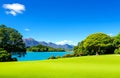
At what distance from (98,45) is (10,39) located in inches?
1012

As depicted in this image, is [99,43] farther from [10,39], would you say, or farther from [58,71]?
[58,71]

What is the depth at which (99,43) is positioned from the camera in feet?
256

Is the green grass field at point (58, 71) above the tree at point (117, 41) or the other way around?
the other way around

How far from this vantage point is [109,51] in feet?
260

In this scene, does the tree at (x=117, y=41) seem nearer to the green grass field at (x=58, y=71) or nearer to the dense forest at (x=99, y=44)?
the dense forest at (x=99, y=44)

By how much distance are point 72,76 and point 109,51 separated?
62637 millimetres

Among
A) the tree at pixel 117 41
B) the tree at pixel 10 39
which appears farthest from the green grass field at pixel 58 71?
the tree at pixel 117 41

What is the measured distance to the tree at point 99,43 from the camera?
77125 millimetres

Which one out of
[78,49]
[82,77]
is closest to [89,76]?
[82,77]

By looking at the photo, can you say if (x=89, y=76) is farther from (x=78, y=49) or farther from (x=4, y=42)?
(x=78, y=49)

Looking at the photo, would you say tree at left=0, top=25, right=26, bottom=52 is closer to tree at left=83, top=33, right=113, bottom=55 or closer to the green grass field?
tree at left=83, top=33, right=113, bottom=55

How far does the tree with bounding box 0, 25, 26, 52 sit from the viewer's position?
220ft

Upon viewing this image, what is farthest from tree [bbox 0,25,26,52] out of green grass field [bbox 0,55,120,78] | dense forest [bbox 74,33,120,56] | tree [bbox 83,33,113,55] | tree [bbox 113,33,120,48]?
green grass field [bbox 0,55,120,78]

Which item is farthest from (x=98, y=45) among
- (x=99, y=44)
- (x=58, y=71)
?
(x=58, y=71)
